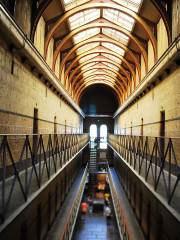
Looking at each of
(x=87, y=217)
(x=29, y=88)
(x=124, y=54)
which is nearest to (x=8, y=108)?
(x=29, y=88)

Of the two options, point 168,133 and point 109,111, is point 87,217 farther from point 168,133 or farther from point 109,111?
point 109,111

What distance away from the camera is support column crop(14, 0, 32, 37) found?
7336mm

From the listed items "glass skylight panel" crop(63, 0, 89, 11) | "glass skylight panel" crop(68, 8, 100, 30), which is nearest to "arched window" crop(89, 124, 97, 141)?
"glass skylight panel" crop(68, 8, 100, 30)

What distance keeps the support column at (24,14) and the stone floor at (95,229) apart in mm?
10608

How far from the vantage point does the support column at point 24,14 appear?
24.1 feet

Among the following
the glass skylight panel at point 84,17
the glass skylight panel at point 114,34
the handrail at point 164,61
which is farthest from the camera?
the glass skylight panel at point 114,34

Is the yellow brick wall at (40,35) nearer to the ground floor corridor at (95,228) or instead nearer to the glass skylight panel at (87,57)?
the glass skylight panel at (87,57)

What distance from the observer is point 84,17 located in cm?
1392

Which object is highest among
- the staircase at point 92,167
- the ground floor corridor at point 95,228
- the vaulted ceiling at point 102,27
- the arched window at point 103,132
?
the vaulted ceiling at point 102,27

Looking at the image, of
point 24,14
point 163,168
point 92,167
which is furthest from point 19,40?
point 92,167

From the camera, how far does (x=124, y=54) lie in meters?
18.1

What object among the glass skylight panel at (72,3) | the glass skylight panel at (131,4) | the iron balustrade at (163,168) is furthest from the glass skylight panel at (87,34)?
the iron balustrade at (163,168)

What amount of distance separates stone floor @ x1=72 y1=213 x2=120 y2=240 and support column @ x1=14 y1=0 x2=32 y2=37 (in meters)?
10.6

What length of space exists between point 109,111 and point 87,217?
50.0 ft
